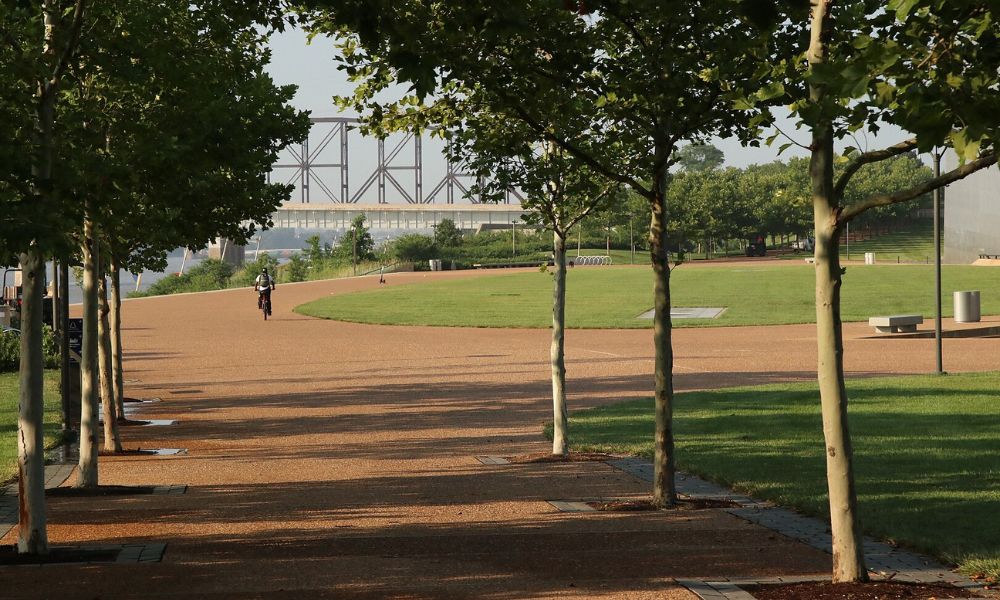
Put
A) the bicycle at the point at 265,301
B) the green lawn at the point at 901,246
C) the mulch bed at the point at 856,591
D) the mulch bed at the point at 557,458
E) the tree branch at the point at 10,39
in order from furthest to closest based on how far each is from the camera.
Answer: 1. the green lawn at the point at 901,246
2. the bicycle at the point at 265,301
3. the mulch bed at the point at 557,458
4. the tree branch at the point at 10,39
5. the mulch bed at the point at 856,591

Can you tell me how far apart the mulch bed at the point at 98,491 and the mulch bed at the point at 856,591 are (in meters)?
6.52

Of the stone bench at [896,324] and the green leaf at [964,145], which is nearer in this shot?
the green leaf at [964,145]

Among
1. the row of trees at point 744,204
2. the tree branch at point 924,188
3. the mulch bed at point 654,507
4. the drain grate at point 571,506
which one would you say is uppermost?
the row of trees at point 744,204

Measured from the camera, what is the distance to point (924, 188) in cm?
A: 595

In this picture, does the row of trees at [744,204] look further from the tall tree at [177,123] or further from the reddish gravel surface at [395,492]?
the tall tree at [177,123]

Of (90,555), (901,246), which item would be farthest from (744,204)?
(90,555)

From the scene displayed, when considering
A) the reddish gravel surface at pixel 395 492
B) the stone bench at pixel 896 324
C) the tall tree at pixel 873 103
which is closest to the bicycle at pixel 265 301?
the reddish gravel surface at pixel 395 492

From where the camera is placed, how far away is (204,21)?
12281 millimetres

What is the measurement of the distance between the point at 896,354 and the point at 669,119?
18140 mm

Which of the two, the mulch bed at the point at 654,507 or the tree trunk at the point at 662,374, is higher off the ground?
the tree trunk at the point at 662,374

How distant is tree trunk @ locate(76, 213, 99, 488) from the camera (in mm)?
11305

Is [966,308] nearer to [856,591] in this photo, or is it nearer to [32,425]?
[856,591]

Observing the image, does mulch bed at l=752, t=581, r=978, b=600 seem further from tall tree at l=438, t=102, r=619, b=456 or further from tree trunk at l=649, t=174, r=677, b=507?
tall tree at l=438, t=102, r=619, b=456

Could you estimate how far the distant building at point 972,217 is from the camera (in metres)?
66.4
